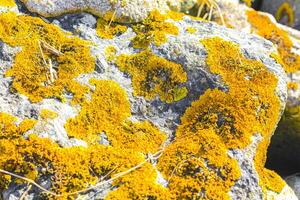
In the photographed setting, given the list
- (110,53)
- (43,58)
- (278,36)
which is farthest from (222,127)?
(278,36)

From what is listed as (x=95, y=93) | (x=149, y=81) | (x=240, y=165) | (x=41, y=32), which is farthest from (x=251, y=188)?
(x=41, y=32)

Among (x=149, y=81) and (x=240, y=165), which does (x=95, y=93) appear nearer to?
(x=149, y=81)

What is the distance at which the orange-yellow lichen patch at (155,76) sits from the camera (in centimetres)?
385

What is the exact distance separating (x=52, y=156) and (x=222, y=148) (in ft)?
4.72

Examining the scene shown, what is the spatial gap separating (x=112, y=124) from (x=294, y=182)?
2.78 meters

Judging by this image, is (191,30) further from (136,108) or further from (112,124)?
(112,124)

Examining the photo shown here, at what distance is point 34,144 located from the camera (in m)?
3.23

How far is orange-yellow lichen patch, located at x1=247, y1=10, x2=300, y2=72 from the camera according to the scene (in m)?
5.17

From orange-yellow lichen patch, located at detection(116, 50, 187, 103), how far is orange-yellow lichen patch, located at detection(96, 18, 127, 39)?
1.17ft

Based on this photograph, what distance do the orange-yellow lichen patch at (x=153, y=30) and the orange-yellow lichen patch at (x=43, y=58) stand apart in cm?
57

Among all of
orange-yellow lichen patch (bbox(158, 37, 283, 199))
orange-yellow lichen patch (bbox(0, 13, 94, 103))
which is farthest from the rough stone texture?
orange-yellow lichen patch (bbox(158, 37, 283, 199))

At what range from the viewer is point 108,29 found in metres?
4.22

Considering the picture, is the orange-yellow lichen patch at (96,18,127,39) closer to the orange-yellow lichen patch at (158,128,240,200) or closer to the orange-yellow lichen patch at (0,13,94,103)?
the orange-yellow lichen patch at (0,13,94,103)

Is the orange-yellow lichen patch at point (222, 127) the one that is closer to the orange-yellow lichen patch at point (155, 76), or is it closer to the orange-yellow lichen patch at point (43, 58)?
the orange-yellow lichen patch at point (155, 76)
